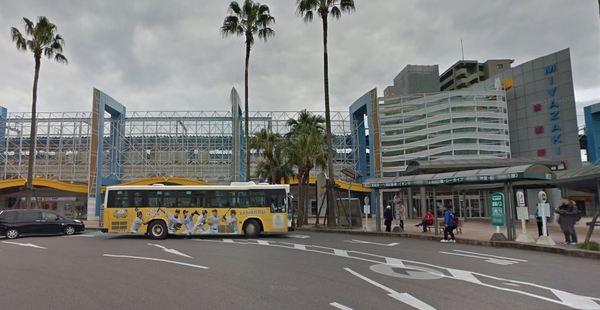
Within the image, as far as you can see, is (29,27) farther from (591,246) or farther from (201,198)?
(591,246)

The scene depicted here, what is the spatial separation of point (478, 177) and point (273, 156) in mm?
16983

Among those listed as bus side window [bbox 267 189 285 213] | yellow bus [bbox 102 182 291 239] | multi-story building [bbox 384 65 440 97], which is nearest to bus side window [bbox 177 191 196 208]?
yellow bus [bbox 102 182 291 239]

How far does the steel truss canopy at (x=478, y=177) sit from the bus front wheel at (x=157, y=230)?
34.7 ft

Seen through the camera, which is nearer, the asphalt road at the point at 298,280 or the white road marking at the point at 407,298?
the white road marking at the point at 407,298

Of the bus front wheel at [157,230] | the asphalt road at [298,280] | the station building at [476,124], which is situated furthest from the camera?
the station building at [476,124]

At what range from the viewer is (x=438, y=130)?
53.2 metres

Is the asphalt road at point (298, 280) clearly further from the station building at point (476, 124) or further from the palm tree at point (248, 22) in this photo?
the station building at point (476, 124)

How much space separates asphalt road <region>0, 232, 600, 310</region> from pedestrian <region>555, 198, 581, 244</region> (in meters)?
1.95

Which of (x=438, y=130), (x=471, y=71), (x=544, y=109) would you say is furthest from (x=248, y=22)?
(x=471, y=71)

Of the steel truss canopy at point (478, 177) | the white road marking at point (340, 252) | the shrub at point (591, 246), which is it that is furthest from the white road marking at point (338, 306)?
the steel truss canopy at point (478, 177)

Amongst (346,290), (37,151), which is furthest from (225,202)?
(37,151)

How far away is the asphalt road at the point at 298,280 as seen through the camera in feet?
21.8

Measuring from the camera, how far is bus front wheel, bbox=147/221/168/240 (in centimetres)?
1927

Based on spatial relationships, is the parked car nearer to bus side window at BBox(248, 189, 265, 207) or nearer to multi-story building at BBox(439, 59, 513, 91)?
bus side window at BBox(248, 189, 265, 207)
